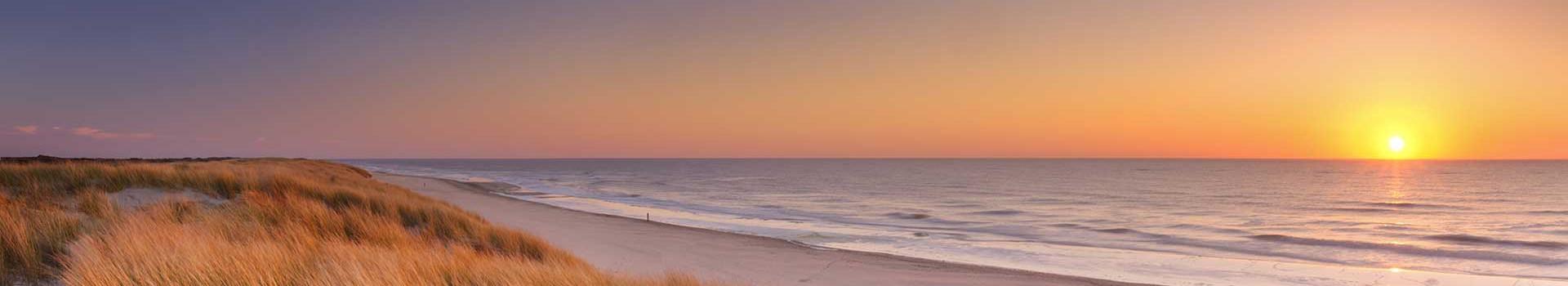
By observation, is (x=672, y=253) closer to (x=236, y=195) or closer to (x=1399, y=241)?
(x=236, y=195)

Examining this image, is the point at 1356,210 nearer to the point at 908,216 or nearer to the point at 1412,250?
the point at 1412,250

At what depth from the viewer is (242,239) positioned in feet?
28.9

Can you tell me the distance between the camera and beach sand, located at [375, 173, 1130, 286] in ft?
45.0

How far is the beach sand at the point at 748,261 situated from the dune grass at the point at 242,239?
266 cm

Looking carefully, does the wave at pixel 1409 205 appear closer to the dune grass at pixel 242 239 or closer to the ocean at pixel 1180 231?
the ocean at pixel 1180 231

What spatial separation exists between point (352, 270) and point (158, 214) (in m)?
6.41

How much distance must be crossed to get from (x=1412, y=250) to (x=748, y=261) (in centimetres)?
1554

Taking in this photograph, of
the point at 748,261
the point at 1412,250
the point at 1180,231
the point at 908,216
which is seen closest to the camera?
the point at 748,261

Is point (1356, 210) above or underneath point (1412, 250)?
above

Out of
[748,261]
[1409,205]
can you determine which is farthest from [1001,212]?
[1409,205]

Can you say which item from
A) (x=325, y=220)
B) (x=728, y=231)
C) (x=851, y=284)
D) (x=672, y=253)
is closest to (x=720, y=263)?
(x=672, y=253)

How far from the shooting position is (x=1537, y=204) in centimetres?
4194

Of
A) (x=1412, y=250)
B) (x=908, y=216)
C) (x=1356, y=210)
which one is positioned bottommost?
(x=1412, y=250)

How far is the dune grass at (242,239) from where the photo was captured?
5746 millimetres
